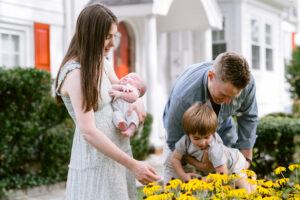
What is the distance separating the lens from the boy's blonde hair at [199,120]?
375 cm

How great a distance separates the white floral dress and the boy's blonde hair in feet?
1.59

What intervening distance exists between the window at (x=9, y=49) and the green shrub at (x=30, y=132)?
5.74 ft

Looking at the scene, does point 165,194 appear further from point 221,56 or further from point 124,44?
point 124,44

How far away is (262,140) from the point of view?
8.02 m

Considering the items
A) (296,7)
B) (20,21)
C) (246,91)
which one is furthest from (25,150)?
(296,7)

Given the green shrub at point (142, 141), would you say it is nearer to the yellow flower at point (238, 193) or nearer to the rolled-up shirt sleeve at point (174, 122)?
the rolled-up shirt sleeve at point (174, 122)

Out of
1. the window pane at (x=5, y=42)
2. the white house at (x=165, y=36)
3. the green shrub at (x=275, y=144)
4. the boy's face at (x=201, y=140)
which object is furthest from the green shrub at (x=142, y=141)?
the boy's face at (x=201, y=140)

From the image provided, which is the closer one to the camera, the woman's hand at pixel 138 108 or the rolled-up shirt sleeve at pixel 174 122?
the woman's hand at pixel 138 108

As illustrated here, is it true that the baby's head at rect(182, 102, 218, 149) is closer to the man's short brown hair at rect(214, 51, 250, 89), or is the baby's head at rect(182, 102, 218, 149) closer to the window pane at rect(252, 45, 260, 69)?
the man's short brown hair at rect(214, 51, 250, 89)

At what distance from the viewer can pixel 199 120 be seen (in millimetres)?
3738

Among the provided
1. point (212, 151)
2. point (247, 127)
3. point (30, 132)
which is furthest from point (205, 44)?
point (212, 151)

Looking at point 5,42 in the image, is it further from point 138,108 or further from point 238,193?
point 238,193

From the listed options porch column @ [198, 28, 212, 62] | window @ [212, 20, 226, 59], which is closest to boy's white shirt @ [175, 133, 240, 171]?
porch column @ [198, 28, 212, 62]

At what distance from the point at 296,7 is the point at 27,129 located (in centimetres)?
1735
